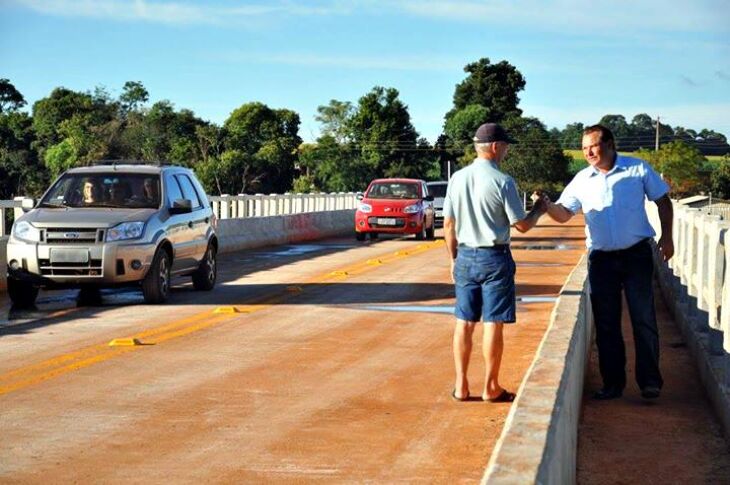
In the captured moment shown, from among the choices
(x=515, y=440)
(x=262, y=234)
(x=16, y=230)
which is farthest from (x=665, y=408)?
(x=262, y=234)

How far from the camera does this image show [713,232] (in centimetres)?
1201

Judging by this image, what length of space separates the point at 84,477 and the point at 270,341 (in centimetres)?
626

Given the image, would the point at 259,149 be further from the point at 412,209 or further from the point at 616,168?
the point at 616,168

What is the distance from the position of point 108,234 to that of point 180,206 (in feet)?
5.12

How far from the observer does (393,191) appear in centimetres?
3906

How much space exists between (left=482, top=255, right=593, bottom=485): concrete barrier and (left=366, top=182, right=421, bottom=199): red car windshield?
91.8 ft

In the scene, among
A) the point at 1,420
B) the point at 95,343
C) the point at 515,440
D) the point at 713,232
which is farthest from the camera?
the point at 95,343

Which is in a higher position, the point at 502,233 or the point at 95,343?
the point at 502,233

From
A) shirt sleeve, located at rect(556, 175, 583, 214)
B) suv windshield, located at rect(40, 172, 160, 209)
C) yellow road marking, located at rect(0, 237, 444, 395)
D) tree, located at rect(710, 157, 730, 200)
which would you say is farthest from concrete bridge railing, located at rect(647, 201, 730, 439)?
tree, located at rect(710, 157, 730, 200)

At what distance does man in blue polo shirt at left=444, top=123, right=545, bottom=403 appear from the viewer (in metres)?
9.77

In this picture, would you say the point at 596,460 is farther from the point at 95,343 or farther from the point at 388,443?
the point at 95,343

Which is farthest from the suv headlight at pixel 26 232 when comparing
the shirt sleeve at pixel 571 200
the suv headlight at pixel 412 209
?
the suv headlight at pixel 412 209

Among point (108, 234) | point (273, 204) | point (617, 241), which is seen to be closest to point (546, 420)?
point (617, 241)

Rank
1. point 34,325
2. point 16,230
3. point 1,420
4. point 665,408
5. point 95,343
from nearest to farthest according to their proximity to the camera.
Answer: point 1,420, point 665,408, point 95,343, point 34,325, point 16,230
